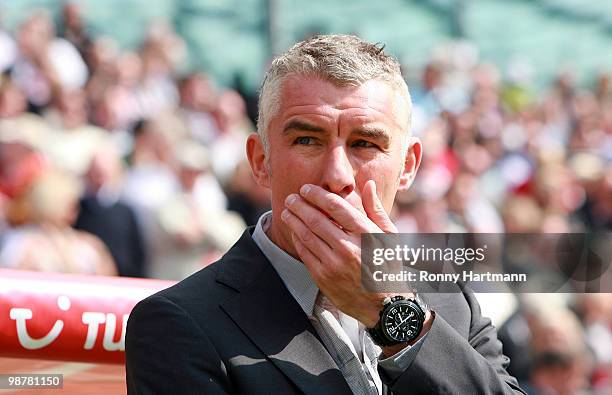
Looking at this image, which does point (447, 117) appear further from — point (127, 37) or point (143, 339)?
point (143, 339)

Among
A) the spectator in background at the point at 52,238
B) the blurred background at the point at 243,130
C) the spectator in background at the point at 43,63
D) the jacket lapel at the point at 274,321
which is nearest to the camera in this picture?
the jacket lapel at the point at 274,321

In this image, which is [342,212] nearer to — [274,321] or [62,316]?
[274,321]

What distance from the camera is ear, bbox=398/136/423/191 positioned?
297cm

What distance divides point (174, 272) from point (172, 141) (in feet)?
3.50

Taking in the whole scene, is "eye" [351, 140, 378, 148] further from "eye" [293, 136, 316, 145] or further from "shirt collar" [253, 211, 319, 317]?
"shirt collar" [253, 211, 319, 317]

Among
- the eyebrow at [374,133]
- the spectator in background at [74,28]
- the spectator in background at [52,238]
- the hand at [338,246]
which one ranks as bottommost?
the hand at [338,246]

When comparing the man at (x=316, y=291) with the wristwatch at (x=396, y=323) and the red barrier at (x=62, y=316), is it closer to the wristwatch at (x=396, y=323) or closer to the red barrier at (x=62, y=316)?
the wristwatch at (x=396, y=323)

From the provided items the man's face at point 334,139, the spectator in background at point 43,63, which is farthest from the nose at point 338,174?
the spectator in background at point 43,63

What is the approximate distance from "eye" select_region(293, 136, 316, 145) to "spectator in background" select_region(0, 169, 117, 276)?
3515mm

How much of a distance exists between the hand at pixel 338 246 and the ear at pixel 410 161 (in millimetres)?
419

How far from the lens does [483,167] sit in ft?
33.1

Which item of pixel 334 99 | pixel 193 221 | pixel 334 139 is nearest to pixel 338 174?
pixel 334 139

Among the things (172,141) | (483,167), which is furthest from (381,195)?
(483,167)

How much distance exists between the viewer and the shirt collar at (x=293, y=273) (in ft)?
9.04
